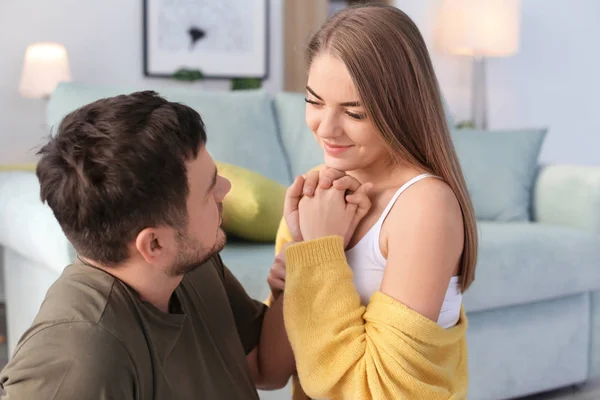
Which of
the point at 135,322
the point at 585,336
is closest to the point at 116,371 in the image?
the point at 135,322

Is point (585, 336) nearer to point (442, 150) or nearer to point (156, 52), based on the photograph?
point (442, 150)

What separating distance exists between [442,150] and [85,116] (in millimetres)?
493

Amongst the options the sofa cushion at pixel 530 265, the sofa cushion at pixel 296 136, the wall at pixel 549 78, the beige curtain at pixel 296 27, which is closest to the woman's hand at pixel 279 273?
the sofa cushion at pixel 530 265

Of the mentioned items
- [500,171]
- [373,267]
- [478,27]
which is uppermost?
[478,27]

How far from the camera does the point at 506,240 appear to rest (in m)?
2.32

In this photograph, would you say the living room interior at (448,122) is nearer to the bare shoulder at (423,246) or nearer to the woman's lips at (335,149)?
the woman's lips at (335,149)

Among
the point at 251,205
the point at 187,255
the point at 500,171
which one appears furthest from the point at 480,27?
the point at 187,255

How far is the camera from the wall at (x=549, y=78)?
4.53 meters

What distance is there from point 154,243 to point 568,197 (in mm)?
2147

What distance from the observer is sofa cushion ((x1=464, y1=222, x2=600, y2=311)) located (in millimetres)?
2227

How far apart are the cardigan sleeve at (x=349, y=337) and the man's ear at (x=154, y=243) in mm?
179

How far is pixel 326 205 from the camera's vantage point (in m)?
1.04

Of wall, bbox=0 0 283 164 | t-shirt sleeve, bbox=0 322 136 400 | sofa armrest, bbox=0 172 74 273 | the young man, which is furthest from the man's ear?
wall, bbox=0 0 283 164

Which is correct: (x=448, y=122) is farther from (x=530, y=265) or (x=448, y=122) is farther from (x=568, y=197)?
(x=530, y=265)
